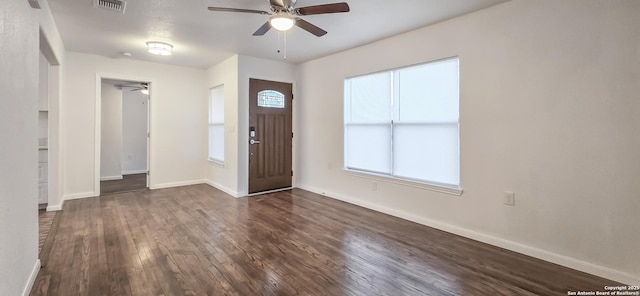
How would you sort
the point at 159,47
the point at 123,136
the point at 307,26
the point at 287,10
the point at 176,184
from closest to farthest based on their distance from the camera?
1. the point at 287,10
2. the point at 307,26
3. the point at 159,47
4. the point at 176,184
5. the point at 123,136

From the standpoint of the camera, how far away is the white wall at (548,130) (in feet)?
7.71

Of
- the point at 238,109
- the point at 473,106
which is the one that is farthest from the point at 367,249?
the point at 238,109

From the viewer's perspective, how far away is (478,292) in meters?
2.18

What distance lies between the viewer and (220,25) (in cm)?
366

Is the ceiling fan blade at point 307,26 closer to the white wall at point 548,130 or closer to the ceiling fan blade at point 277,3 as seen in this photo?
the ceiling fan blade at point 277,3

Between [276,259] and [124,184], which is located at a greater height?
[124,184]

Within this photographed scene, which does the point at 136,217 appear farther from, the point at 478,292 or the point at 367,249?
the point at 478,292

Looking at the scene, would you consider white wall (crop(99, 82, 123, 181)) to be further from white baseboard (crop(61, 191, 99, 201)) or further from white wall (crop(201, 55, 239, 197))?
white wall (crop(201, 55, 239, 197))

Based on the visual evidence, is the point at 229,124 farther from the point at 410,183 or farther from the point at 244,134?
the point at 410,183

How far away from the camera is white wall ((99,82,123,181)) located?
6828 mm

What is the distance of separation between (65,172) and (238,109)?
120 inches

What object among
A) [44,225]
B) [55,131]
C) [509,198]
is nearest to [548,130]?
[509,198]

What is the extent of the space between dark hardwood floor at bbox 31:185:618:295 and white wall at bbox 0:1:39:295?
41cm

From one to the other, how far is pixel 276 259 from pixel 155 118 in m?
4.46
